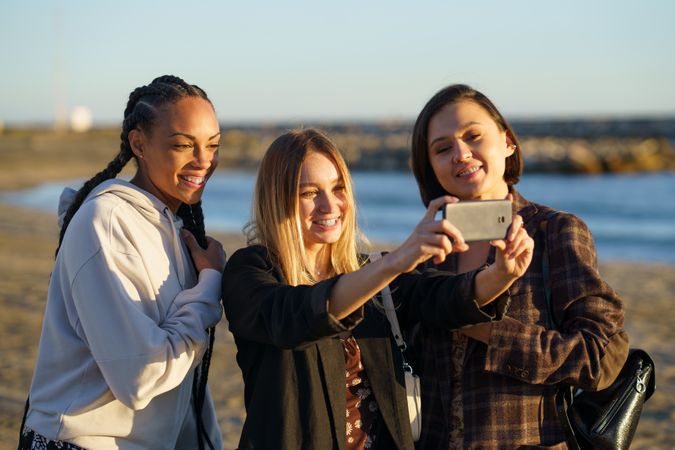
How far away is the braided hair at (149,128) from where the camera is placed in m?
2.89

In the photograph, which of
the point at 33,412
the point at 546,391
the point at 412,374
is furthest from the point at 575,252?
the point at 33,412

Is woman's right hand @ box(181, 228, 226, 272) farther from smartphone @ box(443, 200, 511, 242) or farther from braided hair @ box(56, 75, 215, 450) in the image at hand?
smartphone @ box(443, 200, 511, 242)

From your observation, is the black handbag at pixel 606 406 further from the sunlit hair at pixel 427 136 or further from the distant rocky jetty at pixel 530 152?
the distant rocky jetty at pixel 530 152

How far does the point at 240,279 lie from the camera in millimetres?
2635

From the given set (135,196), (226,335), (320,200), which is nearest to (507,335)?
(320,200)

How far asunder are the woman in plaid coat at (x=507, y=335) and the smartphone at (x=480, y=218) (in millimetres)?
520

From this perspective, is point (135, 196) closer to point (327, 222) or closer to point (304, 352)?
point (327, 222)

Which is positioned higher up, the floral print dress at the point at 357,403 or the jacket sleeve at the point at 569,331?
the jacket sleeve at the point at 569,331

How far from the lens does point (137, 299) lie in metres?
2.59

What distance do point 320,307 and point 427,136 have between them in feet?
3.37

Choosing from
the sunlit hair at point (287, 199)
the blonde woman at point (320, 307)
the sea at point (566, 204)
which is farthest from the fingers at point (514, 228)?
the sea at point (566, 204)

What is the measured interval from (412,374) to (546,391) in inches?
18.2

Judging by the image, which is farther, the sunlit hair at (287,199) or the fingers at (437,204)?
the sunlit hair at (287,199)

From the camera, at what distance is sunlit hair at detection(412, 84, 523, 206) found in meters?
3.03
